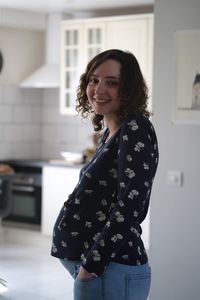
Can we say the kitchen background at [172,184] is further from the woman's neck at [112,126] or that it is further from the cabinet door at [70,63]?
the cabinet door at [70,63]

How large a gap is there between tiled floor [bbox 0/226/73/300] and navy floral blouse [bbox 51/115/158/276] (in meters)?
2.73

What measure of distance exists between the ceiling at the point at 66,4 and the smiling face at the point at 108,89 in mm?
4055

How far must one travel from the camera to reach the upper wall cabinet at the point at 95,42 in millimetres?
5789

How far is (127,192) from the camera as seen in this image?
5.91ft

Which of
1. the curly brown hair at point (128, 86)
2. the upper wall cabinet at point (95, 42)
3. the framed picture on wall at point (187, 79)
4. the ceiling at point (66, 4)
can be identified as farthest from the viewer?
the ceiling at point (66, 4)

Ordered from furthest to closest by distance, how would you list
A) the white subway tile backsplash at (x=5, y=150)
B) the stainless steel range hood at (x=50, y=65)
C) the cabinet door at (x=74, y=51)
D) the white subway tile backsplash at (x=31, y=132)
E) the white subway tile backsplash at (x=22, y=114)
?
the white subway tile backsplash at (x=31, y=132) < the white subway tile backsplash at (x=22, y=114) < the white subway tile backsplash at (x=5, y=150) < the stainless steel range hood at (x=50, y=65) < the cabinet door at (x=74, y=51)

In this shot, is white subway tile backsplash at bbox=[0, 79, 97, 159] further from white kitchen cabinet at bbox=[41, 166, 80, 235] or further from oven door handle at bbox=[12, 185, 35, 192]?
white kitchen cabinet at bbox=[41, 166, 80, 235]

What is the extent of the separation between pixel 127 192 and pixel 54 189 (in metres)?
4.36

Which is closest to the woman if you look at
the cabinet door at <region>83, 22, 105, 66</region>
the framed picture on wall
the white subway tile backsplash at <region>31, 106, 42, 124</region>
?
the framed picture on wall

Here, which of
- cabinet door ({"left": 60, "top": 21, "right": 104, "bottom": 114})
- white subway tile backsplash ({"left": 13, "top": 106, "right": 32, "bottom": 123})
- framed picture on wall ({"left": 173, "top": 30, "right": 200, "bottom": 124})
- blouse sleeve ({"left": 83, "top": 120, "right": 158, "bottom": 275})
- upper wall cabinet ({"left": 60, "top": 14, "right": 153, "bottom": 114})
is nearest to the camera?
blouse sleeve ({"left": 83, "top": 120, "right": 158, "bottom": 275})

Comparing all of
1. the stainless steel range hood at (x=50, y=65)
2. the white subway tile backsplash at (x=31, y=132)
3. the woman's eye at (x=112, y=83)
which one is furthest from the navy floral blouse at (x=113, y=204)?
the white subway tile backsplash at (x=31, y=132)

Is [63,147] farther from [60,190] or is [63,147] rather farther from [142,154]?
[142,154]

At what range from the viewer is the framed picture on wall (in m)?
3.70

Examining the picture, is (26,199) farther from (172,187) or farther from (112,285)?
(112,285)
